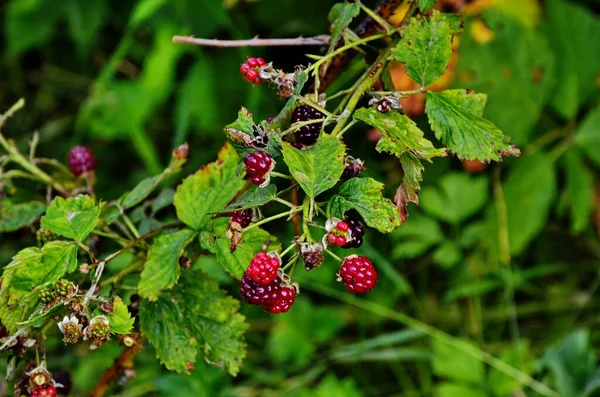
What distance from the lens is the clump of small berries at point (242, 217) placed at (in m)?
0.90

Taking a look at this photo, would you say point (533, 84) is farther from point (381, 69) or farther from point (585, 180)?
point (381, 69)

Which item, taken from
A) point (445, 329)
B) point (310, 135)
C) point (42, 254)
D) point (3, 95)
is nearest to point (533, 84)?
point (445, 329)

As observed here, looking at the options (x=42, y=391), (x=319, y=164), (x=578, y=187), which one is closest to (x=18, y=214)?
(x=42, y=391)

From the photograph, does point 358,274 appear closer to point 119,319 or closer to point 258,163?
point 258,163

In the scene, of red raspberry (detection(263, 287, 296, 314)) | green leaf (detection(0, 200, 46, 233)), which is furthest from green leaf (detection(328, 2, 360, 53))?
green leaf (detection(0, 200, 46, 233))

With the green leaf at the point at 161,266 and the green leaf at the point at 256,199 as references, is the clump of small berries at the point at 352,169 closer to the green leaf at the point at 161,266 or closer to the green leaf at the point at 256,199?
the green leaf at the point at 256,199

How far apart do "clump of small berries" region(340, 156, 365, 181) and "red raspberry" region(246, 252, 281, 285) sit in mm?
171

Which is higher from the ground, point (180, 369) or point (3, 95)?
point (180, 369)

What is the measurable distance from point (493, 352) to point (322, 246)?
1.45 m

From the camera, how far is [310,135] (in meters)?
0.95

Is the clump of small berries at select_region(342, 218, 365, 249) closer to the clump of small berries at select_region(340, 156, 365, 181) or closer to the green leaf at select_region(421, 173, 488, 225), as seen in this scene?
the clump of small berries at select_region(340, 156, 365, 181)

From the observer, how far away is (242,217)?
0.91m

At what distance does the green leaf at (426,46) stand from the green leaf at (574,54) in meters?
1.16

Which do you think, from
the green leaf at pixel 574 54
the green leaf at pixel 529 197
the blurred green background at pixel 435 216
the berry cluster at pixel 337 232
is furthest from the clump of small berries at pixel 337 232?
the green leaf at pixel 574 54
